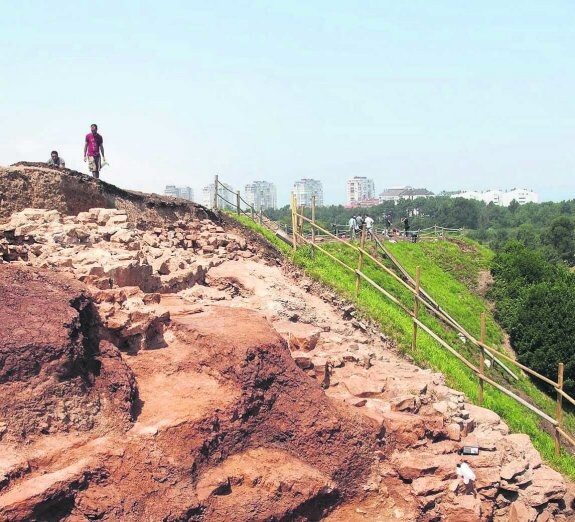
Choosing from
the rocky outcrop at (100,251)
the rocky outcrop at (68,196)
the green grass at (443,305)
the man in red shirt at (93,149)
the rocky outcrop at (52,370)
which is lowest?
the green grass at (443,305)

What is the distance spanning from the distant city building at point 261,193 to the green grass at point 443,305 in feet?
385

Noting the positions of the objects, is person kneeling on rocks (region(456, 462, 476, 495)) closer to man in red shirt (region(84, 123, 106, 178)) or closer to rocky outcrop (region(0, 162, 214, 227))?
rocky outcrop (region(0, 162, 214, 227))

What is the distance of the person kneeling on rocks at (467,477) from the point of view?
21.6 feet

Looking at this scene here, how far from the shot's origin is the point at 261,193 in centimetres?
14488

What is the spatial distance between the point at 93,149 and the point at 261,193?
131962 millimetres

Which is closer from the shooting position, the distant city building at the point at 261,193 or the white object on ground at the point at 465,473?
the white object on ground at the point at 465,473

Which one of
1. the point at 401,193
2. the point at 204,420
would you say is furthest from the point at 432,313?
the point at 401,193

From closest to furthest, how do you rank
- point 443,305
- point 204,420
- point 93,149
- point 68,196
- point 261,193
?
1. point 204,420
2. point 68,196
3. point 93,149
4. point 443,305
5. point 261,193

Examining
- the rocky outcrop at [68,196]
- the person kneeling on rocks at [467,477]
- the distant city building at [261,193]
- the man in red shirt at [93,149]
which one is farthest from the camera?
the distant city building at [261,193]

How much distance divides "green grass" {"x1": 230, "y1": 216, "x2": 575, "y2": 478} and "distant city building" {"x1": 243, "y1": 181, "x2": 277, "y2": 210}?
11743 centimetres

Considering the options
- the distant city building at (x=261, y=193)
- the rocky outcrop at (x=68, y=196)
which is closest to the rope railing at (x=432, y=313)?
the rocky outcrop at (x=68, y=196)

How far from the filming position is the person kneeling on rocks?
6.58m

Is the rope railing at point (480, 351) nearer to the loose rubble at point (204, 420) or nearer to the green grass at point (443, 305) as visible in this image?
the green grass at point (443, 305)

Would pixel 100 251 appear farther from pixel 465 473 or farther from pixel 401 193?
pixel 401 193
